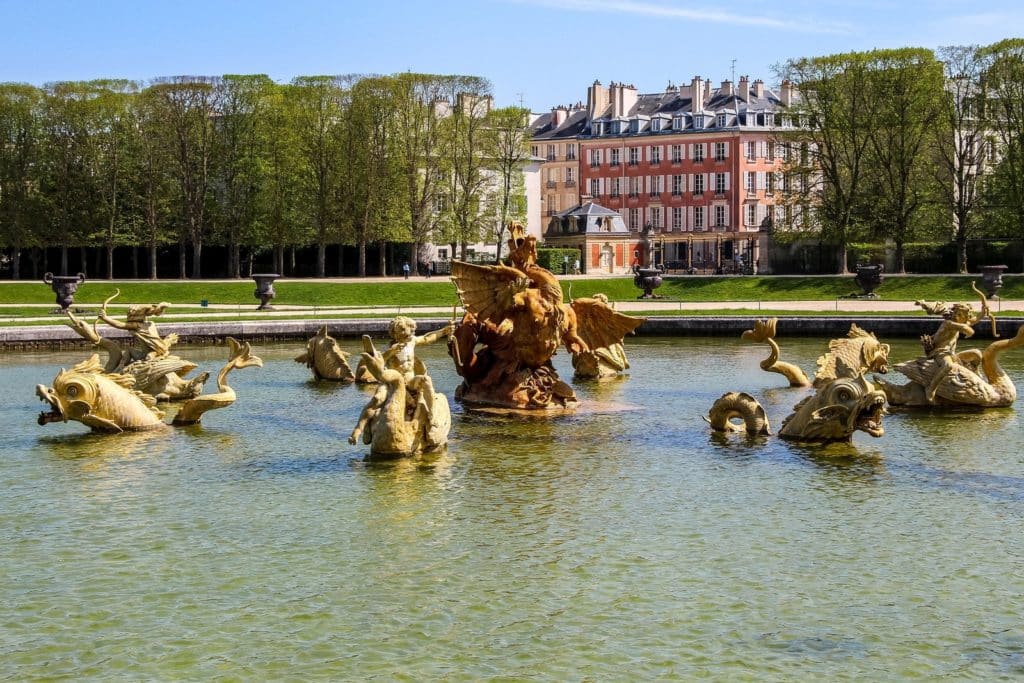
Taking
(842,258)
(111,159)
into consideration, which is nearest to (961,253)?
(842,258)

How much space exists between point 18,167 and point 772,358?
5341 cm

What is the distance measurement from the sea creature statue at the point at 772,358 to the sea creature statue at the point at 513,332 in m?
3.76

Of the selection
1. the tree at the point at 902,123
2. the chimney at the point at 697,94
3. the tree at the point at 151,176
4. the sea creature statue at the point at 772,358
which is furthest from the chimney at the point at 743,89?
the sea creature statue at the point at 772,358

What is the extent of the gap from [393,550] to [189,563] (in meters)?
1.85

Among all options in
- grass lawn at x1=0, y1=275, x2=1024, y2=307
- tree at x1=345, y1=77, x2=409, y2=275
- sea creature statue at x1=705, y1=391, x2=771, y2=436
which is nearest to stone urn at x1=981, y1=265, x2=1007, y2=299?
grass lawn at x1=0, y1=275, x2=1024, y2=307

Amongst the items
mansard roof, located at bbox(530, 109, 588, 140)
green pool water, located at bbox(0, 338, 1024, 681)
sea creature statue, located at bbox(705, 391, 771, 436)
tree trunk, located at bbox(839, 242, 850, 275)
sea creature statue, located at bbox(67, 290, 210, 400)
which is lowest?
green pool water, located at bbox(0, 338, 1024, 681)

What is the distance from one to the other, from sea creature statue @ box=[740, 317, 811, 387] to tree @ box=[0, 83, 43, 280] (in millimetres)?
51693

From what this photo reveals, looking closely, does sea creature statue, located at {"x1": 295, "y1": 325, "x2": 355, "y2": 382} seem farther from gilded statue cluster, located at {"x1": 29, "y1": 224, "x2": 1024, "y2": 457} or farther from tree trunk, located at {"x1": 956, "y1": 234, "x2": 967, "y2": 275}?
tree trunk, located at {"x1": 956, "y1": 234, "x2": 967, "y2": 275}

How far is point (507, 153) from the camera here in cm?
7612

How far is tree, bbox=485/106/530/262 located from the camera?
244ft

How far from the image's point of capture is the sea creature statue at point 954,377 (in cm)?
2095

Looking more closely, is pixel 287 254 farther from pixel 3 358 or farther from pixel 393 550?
pixel 393 550

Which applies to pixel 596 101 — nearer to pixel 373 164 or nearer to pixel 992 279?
pixel 373 164

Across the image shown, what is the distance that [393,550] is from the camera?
1245cm
